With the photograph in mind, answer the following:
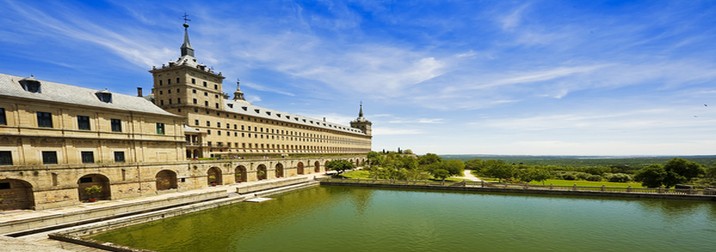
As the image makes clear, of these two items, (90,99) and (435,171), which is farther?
(435,171)

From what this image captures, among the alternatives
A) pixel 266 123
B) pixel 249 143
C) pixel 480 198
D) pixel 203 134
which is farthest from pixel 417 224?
pixel 266 123

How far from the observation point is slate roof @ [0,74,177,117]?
2650 centimetres

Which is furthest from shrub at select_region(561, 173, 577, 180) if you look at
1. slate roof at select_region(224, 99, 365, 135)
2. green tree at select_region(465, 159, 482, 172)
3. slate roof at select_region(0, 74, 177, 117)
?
slate roof at select_region(0, 74, 177, 117)

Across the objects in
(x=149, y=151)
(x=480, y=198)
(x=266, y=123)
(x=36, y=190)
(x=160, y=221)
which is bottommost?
(x=480, y=198)

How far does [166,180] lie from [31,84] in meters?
16.5

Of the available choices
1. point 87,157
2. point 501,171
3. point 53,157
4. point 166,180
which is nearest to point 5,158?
point 53,157

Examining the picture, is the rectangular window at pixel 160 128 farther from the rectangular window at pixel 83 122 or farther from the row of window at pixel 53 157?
the rectangular window at pixel 83 122

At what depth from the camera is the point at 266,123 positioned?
7119cm

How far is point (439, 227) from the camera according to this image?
2512 cm

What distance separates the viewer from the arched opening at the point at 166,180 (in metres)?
37.3

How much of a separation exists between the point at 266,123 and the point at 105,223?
159ft

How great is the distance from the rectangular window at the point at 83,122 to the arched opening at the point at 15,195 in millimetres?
6655

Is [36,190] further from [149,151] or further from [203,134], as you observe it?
[203,134]

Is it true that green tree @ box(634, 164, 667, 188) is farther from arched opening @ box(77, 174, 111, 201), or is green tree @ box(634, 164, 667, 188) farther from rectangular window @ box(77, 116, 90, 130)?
rectangular window @ box(77, 116, 90, 130)
